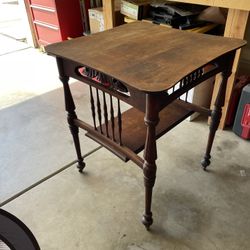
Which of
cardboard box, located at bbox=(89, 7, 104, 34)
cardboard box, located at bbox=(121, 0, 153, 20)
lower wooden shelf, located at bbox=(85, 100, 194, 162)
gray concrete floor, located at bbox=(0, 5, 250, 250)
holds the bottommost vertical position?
gray concrete floor, located at bbox=(0, 5, 250, 250)

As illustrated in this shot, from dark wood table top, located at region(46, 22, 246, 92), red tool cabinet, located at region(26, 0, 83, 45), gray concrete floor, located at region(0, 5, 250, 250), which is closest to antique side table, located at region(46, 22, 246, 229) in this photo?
dark wood table top, located at region(46, 22, 246, 92)

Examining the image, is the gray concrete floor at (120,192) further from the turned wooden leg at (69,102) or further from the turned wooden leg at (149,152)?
the turned wooden leg at (69,102)

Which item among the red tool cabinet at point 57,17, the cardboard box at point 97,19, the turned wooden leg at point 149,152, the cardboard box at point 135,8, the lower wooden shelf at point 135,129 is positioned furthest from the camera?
the red tool cabinet at point 57,17

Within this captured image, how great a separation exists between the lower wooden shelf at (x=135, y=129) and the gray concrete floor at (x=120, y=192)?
378 mm

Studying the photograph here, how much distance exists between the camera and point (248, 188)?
144 centimetres

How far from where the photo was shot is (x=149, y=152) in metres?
0.99

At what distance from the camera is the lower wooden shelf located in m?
1.15

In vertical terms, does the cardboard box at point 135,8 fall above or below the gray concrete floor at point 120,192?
above

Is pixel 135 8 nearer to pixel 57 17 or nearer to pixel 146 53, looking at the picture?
pixel 146 53

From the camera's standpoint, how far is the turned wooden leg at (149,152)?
87cm

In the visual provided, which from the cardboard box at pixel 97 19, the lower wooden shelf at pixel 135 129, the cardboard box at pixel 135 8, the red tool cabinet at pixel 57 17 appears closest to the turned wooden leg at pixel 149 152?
the lower wooden shelf at pixel 135 129

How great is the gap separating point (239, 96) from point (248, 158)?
0.43 metres

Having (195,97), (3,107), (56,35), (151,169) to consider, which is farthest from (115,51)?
(56,35)

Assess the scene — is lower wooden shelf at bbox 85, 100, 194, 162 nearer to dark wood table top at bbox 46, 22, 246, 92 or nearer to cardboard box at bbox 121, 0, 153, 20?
dark wood table top at bbox 46, 22, 246, 92
